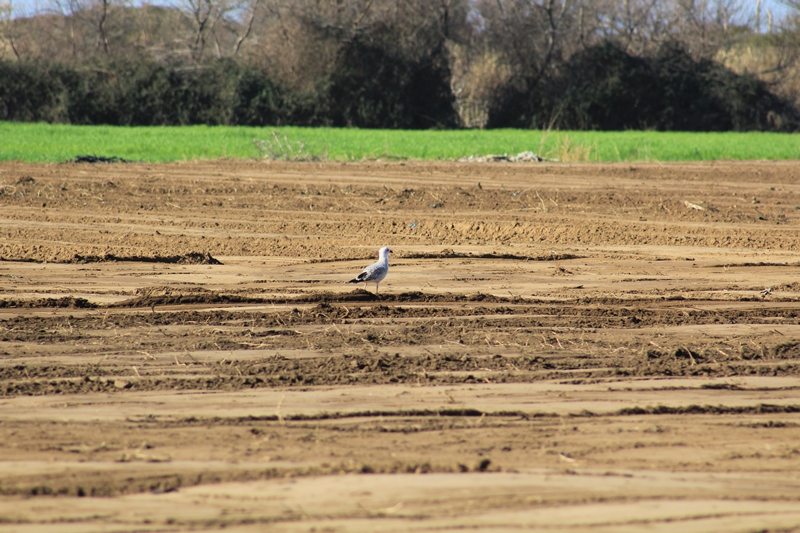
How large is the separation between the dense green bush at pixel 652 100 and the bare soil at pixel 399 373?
102 feet

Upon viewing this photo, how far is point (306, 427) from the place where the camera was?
501 centimetres

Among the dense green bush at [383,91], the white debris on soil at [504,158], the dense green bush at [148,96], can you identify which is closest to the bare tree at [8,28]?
the dense green bush at [148,96]

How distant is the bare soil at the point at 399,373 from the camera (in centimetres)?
409

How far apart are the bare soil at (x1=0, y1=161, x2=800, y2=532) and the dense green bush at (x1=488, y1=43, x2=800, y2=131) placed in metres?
31.1

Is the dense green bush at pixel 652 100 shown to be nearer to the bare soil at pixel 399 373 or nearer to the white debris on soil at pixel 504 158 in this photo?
the white debris on soil at pixel 504 158

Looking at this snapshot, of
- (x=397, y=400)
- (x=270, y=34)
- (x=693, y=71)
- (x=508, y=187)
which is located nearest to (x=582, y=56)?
(x=693, y=71)

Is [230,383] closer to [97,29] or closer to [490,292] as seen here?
[490,292]

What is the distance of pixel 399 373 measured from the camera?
19.7ft

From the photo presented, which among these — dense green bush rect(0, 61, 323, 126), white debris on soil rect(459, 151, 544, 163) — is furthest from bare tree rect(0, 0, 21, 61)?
white debris on soil rect(459, 151, 544, 163)

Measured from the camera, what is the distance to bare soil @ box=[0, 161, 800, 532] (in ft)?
13.4

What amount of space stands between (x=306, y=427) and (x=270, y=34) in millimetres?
40552

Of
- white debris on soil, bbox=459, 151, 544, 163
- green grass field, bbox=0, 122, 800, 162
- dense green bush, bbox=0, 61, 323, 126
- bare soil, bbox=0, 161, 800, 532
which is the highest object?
dense green bush, bbox=0, 61, 323, 126

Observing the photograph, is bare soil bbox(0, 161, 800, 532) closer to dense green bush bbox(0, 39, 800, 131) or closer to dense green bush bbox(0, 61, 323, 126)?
dense green bush bbox(0, 61, 323, 126)

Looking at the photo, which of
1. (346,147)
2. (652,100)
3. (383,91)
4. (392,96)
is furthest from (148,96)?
(652,100)
